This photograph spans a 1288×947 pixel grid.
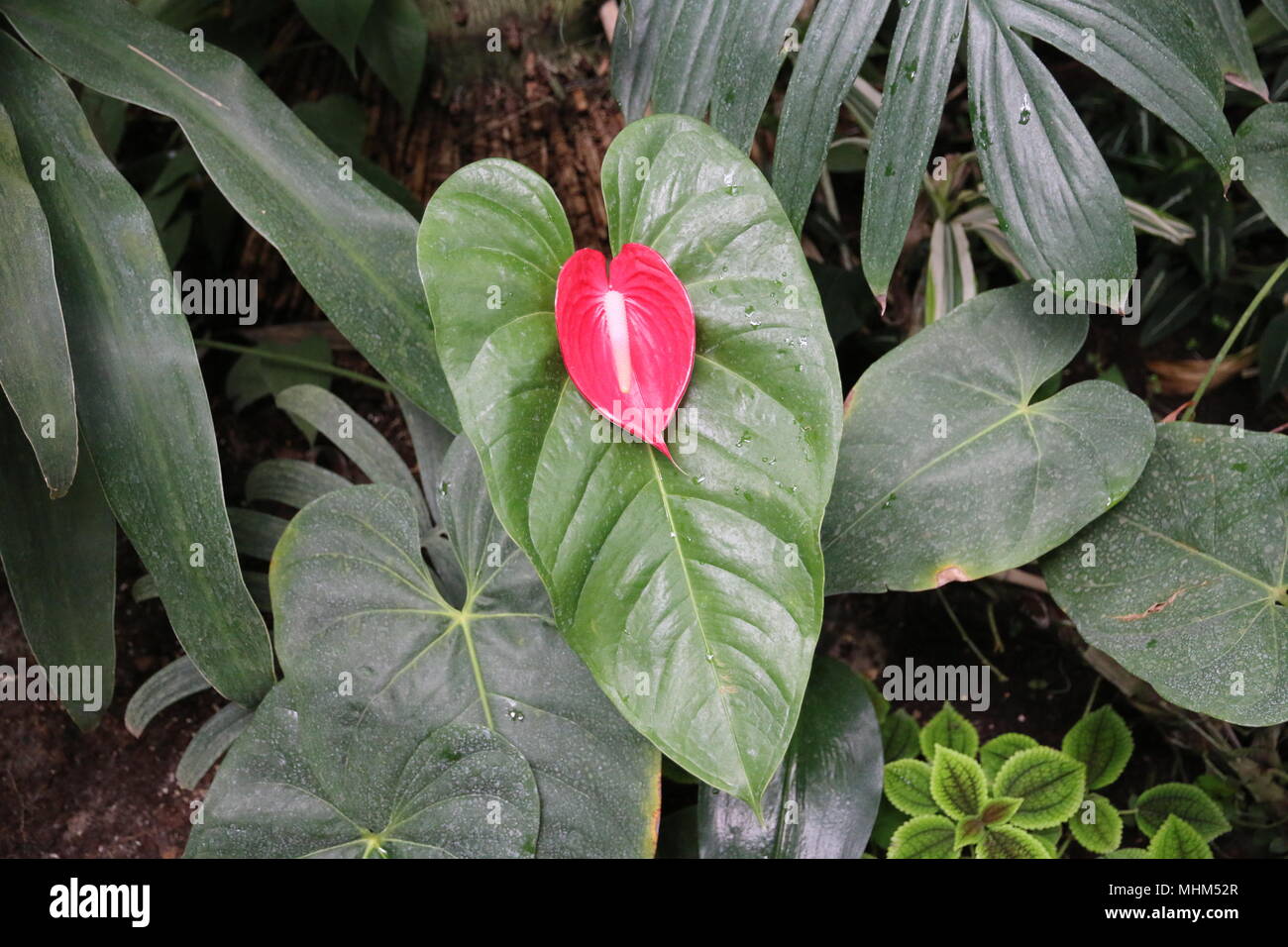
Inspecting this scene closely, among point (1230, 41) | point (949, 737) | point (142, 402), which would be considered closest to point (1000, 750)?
point (949, 737)

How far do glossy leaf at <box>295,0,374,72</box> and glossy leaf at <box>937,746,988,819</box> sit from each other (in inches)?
46.9

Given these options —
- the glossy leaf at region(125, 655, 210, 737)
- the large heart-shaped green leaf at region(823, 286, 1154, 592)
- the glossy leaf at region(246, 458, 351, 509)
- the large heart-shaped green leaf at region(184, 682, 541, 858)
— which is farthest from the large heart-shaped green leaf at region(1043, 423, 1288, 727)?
the glossy leaf at region(125, 655, 210, 737)

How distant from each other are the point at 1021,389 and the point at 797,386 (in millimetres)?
342

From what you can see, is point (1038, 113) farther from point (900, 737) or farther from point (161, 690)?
point (161, 690)

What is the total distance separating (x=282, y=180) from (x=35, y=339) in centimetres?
30

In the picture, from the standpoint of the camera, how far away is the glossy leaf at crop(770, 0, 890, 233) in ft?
3.15

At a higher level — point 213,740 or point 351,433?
point 351,433

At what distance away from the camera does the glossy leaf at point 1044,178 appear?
92 centimetres

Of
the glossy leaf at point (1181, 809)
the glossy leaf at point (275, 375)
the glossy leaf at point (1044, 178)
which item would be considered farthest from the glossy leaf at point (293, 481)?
the glossy leaf at point (1181, 809)

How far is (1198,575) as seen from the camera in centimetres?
99

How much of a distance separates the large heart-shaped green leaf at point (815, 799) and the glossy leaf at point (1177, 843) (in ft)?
1.19

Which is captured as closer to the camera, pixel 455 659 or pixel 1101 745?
pixel 455 659

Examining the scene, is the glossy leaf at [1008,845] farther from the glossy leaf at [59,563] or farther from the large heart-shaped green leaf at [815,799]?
the glossy leaf at [59,563]

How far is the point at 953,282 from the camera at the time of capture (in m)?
1.40
